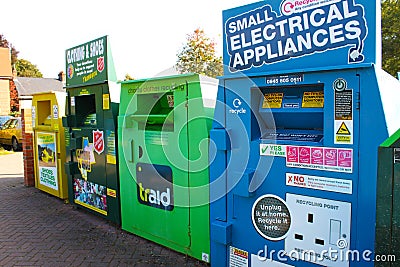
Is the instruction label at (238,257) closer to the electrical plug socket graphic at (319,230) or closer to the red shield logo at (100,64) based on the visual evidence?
the electrical plug socket graphic at (319,230)

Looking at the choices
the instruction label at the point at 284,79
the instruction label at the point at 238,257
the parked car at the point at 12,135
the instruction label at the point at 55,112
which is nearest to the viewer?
the instruction label at the point at 284,79

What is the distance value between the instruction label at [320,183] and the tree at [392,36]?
1628cm

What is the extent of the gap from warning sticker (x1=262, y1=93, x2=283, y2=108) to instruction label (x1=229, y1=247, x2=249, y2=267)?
1.29m

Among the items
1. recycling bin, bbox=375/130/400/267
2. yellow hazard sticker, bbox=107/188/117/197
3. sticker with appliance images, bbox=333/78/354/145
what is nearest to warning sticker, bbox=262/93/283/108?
sticker with appliance images, bbox=333/78/354/145

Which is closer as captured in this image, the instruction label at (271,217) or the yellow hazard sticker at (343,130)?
the yellow hazard sticker at (343,130)

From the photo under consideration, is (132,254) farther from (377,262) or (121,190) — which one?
(377,262)

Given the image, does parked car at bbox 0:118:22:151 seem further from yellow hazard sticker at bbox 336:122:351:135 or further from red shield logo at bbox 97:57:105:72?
yellow hazard sticker at bbox 336:122:351:135

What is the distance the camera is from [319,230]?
248 centimetres

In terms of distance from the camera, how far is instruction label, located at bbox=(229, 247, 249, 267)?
2.95 metres

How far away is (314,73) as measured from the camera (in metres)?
2.43

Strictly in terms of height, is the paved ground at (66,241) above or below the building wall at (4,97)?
below

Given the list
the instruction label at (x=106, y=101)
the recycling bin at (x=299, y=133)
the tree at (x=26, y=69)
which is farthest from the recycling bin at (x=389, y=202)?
the tree at (x=26, y=69)

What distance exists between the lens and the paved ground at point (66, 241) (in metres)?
3.69

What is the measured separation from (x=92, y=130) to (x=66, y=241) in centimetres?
159
